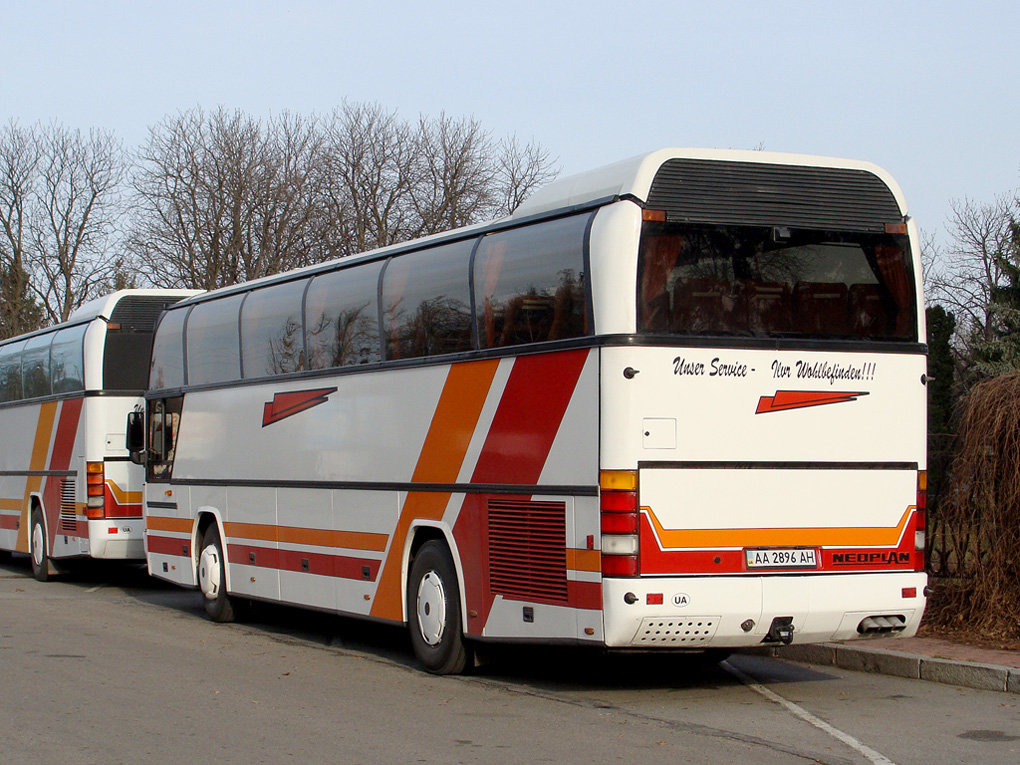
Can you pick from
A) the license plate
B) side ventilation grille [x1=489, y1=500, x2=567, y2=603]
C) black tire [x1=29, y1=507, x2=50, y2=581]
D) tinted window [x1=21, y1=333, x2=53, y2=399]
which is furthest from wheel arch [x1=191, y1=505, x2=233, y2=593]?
the license plate

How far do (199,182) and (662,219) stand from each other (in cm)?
3926

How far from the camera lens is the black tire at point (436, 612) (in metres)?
10.6

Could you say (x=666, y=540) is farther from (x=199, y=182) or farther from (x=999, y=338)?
(x=199, y=182)

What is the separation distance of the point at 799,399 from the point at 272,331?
20.3 ft

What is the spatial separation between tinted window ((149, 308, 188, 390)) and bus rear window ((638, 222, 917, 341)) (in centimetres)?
845

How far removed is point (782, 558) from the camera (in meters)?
9.27

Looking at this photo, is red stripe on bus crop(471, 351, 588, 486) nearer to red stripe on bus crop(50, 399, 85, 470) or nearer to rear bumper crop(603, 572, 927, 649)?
rear bumper crop(603, 572, 927, 649)

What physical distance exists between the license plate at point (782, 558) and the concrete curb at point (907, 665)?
5.63 ft

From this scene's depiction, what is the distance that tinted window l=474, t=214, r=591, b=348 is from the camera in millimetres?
9281

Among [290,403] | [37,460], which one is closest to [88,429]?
[37,460]

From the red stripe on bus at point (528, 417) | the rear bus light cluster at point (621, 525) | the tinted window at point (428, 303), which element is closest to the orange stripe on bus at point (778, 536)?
the rear bus light cluster at point (621, 525)

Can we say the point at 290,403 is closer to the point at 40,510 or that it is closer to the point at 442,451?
the point at 442,451

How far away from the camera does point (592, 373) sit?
902 centimetres

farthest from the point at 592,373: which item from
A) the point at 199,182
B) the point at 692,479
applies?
the point at 199,182
